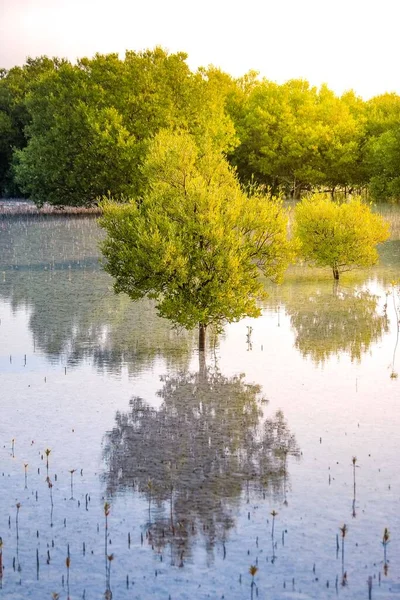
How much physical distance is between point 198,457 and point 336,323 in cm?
1457

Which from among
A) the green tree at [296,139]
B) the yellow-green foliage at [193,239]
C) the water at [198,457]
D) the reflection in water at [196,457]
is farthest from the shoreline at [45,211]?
the reflection in water at [196,457]

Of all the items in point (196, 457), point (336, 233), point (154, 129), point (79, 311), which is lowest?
point (196, 457)

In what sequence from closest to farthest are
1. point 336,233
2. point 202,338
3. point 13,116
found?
point 202,338, point 336,233, point 13,116

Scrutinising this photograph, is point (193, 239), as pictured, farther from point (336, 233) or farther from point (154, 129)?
point (154, 129)

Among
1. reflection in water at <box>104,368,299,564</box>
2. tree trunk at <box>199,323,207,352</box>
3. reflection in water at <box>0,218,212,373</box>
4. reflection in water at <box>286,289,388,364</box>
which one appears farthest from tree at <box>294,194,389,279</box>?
reflection in water at <box>104,368,299,564</box>

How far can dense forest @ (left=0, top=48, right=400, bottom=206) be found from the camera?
66125 mm

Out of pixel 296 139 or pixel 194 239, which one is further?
pixel 296 139

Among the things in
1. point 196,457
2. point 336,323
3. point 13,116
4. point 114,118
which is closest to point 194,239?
point 336,323

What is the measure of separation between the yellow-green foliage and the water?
171cm

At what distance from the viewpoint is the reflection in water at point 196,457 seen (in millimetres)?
14102

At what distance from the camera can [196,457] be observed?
17109 millimetres

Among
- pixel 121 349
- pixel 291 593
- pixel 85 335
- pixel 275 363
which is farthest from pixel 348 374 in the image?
pixel 291 593

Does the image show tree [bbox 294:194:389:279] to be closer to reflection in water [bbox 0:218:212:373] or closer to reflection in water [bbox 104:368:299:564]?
reflection in water [bbox 0:218:212:373]

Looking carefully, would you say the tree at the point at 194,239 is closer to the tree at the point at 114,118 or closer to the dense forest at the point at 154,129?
the dense forest at the point at 154,129
